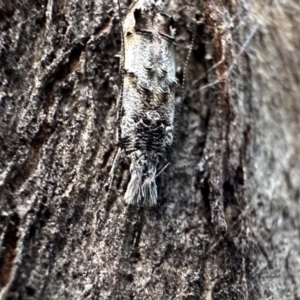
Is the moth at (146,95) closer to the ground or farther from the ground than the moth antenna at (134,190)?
farther from the ground

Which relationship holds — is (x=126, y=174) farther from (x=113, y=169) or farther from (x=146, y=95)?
(x=146, y=95)

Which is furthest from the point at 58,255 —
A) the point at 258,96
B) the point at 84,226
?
the point at 258,96

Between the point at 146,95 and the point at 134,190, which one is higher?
the point at 146,95

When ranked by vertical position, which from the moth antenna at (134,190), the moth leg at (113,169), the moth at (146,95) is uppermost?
the moth at (146,95)

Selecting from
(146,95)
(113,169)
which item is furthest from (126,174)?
(146,95)

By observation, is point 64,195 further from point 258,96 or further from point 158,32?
point 258,96

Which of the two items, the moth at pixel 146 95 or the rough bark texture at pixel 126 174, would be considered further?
the moth at pixel 146 95
